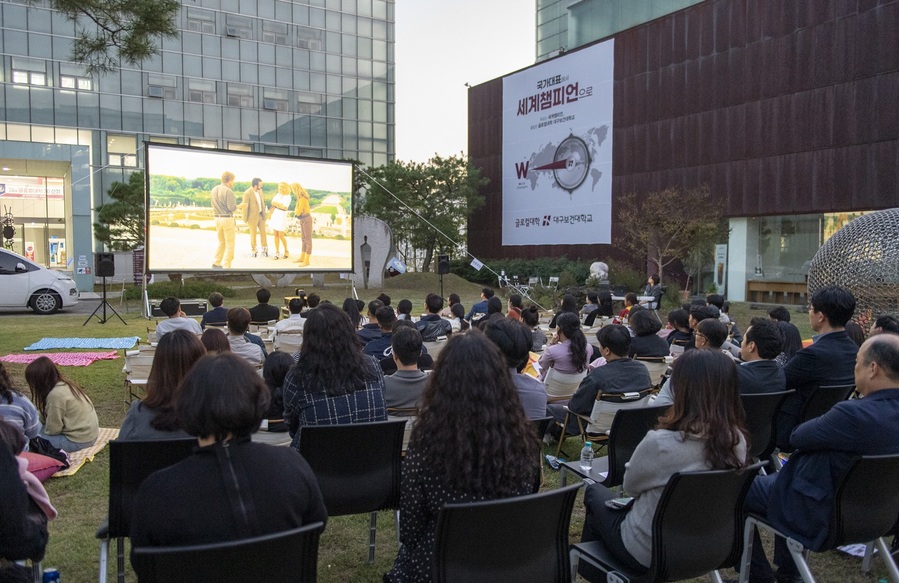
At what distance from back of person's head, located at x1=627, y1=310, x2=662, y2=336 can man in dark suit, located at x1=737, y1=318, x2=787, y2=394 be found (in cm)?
182

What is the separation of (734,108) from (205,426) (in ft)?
75.9

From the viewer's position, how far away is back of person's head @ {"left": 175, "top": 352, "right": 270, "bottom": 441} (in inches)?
68.3

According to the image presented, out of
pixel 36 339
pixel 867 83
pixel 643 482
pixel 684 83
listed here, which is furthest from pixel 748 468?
pixel 684 83

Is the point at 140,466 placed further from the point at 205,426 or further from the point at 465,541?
the point at 465,541

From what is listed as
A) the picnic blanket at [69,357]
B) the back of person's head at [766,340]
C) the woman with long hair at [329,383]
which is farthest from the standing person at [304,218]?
the back of person's head at [766,340]

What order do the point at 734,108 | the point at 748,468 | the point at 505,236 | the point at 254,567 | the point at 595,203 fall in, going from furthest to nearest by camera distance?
the point at 505,236 < the point at 595,203 < the point at 734,108 < the point at 748,468 < the point at 254,567

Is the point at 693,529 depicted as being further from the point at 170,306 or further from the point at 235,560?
the point at 170,306

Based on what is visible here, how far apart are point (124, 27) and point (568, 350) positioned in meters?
4.83

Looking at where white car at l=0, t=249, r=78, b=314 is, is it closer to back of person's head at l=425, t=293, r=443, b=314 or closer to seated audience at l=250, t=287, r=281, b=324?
seated audience at l=250, t=287, r=281, b=324

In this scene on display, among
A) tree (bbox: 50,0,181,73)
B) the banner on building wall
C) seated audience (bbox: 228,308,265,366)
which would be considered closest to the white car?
tree (bbox: 50,0,181,73)

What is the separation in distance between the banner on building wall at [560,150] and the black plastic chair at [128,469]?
24.5 m

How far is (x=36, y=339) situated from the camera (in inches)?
476

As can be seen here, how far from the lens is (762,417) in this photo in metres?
3.79

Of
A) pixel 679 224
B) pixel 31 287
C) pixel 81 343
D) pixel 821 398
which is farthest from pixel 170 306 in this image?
pixel 679 224
